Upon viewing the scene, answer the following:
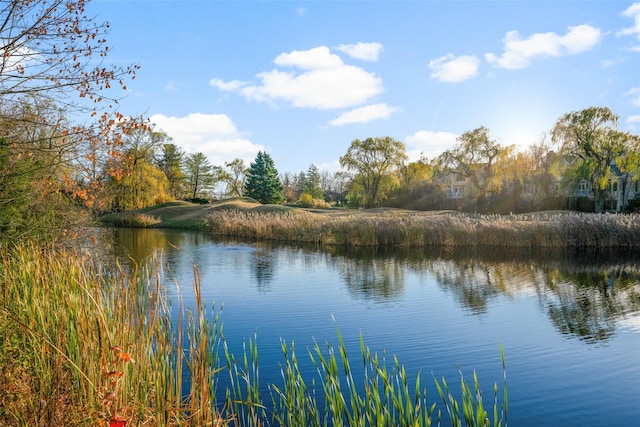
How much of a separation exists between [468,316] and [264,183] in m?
47.9

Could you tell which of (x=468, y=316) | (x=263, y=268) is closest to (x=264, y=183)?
(x=263, y=268)

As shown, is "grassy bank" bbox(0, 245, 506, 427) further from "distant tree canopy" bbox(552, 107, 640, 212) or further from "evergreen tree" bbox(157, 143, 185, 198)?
"evergreen tree" bbox(157, 143, 185, 198)

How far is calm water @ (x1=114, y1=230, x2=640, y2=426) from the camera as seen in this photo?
572 centimetres

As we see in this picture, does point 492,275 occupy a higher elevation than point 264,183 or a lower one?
lower

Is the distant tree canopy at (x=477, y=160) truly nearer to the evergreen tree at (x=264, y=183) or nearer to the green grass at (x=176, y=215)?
the green grass at (x=176, y=215)

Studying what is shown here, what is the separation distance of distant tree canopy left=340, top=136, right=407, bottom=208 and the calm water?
1276 inches

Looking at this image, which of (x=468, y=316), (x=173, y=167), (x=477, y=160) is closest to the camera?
(x=468, y=316)

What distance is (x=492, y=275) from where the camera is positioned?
14.3 m

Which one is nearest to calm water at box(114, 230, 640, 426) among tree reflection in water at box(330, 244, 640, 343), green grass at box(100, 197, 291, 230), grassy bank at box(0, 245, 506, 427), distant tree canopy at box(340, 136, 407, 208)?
tree reflection in water at box(330, 244, 640, 343)

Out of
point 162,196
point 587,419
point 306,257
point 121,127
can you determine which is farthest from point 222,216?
point 587,419

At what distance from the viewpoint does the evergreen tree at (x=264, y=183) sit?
182 feet

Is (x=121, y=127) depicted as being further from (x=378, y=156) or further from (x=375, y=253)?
(x=378, y=156)

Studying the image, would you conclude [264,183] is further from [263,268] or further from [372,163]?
[263,268]

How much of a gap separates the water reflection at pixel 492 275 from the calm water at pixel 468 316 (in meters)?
0.05
